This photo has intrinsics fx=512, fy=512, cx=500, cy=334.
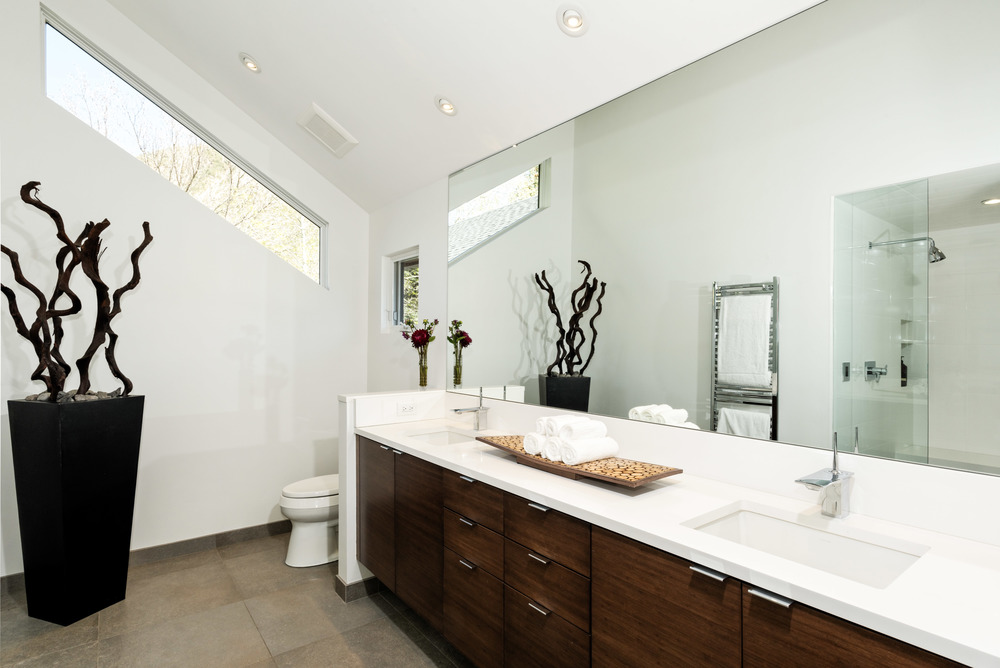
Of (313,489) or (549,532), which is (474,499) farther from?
(313,489)

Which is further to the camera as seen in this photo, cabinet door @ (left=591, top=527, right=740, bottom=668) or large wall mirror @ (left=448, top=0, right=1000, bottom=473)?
large wall mirror @ (left=448, top=0, right=1000, bottom=473)

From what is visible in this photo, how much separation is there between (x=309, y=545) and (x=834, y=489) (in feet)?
9.11

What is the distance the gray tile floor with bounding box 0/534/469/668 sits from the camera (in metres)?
2.14

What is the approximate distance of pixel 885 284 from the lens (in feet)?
4.38

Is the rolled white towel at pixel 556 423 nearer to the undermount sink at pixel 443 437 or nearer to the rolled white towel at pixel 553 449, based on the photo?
the rolled white towel at pixel 553 449

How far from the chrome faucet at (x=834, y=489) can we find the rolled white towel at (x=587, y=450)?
Result: 664mm

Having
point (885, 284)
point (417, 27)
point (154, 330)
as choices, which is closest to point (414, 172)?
point (417, 27)

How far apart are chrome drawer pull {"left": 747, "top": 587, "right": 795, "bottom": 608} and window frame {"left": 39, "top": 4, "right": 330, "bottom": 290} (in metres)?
3.45

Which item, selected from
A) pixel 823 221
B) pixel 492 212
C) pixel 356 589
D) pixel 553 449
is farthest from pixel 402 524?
pixel 823 221

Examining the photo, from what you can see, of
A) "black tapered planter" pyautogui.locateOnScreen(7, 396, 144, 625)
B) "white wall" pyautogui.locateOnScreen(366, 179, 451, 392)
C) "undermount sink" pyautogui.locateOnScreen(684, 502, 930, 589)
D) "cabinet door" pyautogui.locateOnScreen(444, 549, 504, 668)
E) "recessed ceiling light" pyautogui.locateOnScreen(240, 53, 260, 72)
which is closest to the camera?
"undermount sink" pyautogui.locateOnScreen(684, 502, 930, 589)

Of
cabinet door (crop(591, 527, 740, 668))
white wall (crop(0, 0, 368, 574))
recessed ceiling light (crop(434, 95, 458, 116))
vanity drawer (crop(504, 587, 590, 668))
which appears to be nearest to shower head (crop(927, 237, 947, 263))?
cabinet door (crop(591, 527, 740, 668))

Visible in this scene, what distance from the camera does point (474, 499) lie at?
182cm

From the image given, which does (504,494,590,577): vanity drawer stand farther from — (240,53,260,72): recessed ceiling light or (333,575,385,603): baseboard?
(240,53,260,72): recessed ceiling light

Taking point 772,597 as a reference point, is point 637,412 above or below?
above
